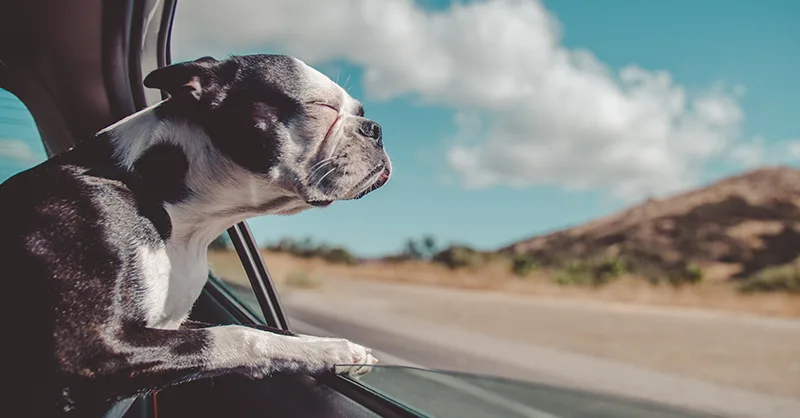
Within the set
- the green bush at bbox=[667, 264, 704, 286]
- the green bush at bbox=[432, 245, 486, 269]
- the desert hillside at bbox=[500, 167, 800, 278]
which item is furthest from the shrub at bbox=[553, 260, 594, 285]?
the green bush at bbox=[432, 245, 486, 269]

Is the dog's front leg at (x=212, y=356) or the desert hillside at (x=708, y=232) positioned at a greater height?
the desert hillside at (x=708, y=232)

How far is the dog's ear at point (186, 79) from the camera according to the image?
4.76 ft

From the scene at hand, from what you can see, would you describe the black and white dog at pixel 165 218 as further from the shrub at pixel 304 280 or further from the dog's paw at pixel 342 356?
the shrub at pixel 304 280

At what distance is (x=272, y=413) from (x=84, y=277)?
59 cm

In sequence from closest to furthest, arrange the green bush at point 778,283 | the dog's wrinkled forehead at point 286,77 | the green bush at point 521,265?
the dog's wrinkled forehead at point 286,77 → the green bush at point 778,283 → the green bush at point 521,265

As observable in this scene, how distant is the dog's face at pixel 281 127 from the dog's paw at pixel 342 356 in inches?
12.0

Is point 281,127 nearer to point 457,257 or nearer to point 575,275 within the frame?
point 457,257

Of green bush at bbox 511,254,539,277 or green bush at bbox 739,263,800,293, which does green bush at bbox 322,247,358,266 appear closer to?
green bush at bbox 739,263,800,293

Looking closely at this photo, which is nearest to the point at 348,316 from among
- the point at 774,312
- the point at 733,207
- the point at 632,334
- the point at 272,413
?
the point at 272,413

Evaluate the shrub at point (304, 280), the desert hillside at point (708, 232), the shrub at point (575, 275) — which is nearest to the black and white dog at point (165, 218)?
the shrub at point (304, 280)

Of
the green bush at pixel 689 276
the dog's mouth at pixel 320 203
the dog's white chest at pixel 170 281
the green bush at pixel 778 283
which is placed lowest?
the dog's white chest at pixel 170 281

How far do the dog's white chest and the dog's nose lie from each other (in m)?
0.49

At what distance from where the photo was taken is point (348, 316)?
4.61 metres

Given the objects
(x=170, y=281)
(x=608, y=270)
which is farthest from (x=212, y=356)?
(x=608, y=270)
